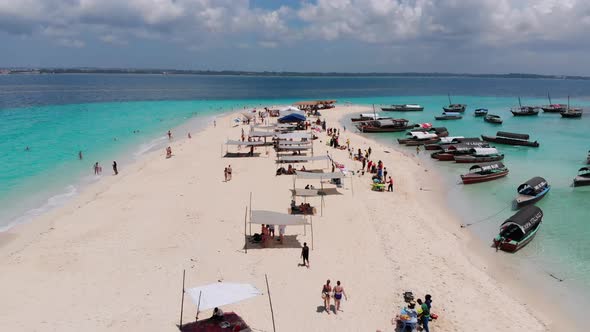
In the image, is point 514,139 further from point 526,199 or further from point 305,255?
point 305,255

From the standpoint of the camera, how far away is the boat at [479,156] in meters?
36.8

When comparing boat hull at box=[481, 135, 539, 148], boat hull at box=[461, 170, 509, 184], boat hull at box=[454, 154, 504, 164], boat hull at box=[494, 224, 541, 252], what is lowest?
boat hull at box=[494, 224, 541, 252]

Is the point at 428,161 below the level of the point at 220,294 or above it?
below

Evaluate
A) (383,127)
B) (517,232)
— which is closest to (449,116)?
(383,127)

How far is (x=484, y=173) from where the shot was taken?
30641 mm

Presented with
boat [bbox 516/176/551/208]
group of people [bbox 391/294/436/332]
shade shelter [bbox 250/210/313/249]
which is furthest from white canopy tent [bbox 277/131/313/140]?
group of people [bbox 391/294/436/332]

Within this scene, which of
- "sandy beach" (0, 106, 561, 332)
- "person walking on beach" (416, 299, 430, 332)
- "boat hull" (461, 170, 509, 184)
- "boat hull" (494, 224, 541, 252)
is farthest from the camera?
"boat hull" (461, 170, 509, 184)

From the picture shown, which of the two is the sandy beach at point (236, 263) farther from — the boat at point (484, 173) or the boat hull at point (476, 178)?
the boat at point (484, 173)

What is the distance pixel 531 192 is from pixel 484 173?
5.16 m

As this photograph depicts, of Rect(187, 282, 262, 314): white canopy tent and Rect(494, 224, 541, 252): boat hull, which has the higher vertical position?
Rect(187, 282, 262, 314): white canopy tent

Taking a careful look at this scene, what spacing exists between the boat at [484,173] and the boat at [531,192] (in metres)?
3.82

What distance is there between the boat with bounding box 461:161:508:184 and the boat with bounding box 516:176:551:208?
12.5 ft

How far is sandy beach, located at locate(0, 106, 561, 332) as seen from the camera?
42.2 feet

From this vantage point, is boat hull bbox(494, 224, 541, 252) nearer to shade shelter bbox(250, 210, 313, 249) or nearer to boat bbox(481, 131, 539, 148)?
shade shelter bbox(250, 210, 313, 249)
